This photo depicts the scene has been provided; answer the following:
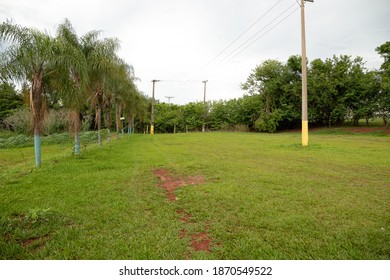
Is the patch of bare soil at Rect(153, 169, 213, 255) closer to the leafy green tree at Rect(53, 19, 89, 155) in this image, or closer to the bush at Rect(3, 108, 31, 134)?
the leafy green tree at Rect(53, 19, 89, 155)

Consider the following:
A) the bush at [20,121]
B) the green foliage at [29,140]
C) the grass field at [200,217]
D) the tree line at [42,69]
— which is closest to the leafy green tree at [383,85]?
the grass field at [200,217]

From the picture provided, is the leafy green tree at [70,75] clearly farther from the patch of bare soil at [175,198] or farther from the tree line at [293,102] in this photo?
the tree line at [293,102]

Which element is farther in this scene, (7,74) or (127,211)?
(7,74)

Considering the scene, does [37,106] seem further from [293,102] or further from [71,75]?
[293,102]

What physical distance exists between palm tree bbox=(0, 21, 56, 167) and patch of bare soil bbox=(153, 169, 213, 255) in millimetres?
4834

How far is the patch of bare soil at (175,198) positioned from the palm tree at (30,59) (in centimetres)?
483

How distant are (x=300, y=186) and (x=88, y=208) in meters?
4.35

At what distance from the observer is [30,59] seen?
7684 millimetres

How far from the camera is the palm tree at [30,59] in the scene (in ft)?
24.4

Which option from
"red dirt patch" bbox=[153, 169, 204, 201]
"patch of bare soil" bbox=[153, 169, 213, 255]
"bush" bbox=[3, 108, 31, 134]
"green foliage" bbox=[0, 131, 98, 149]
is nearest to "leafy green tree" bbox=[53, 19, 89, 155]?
"patch of bare soil" bbox=[153, 169, 213, 255]

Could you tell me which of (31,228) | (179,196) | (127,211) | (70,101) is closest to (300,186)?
(179,196)

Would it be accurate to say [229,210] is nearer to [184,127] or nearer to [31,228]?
[31,228]

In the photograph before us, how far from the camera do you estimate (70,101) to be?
29.9ft

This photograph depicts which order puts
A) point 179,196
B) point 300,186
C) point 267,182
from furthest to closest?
1. point 267,182
2. point 300,186
3. point 179,196
